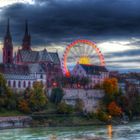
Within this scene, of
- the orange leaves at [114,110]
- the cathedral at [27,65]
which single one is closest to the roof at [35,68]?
the cathedral at [27,65]

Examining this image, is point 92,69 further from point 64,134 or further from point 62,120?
point 64,134

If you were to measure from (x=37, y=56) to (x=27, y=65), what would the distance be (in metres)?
8.94

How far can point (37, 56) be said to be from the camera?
10994 centimetres

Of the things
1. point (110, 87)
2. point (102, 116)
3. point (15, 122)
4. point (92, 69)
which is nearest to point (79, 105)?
point (102, 116)

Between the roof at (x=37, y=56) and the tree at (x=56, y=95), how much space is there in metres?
22.9

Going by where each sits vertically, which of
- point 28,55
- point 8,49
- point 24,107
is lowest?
point 24,107

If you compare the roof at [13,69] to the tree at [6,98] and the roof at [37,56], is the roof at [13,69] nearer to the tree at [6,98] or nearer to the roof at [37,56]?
the roof at [37,56]

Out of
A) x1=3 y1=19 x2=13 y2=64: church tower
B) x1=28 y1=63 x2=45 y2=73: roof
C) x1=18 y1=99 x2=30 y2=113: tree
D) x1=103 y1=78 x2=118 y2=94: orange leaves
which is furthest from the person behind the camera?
x1=3 y1=19 x2=13 y2=64: church tower

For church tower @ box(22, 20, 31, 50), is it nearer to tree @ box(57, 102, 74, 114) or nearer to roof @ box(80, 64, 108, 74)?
roof @ box(80, 64, 108, 74)

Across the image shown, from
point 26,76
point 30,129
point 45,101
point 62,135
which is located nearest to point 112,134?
point 62,135

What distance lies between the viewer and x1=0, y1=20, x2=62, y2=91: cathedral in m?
94.2

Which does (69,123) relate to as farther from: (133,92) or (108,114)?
(133,92)

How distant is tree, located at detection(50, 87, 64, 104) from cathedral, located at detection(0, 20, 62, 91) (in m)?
7.44

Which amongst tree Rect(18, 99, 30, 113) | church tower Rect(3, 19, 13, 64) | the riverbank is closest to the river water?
the riverbank
